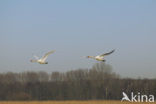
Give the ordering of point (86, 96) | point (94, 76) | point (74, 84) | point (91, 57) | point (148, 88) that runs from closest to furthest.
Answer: point (91, 57) < point (148, 88) < point (86, 96) < point (74, 84) < point (94, 76)

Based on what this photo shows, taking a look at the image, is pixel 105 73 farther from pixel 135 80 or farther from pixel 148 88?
pixel 148 88

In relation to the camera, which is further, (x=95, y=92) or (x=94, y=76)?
(x=94, y=76)

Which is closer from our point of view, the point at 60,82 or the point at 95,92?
the point at 95,92

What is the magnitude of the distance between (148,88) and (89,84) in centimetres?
981

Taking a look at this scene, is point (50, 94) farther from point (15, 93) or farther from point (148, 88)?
point (148, 88)

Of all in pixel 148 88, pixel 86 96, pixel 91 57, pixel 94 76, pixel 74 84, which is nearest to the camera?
pixel 91 57

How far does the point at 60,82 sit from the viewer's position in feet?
169

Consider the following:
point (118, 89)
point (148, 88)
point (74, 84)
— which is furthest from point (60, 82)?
point (148, 88)

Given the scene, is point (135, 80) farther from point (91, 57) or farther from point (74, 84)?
point (91, 57)

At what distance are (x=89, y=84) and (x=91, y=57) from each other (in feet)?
88.0

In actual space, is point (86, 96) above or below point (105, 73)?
below

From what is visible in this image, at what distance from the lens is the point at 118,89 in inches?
1790

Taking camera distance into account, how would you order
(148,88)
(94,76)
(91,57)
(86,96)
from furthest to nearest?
(94,76)
(86,96)
(148,88)
(91,57)

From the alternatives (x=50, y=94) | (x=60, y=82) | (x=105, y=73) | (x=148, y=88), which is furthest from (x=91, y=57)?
(x=105, y=73)
